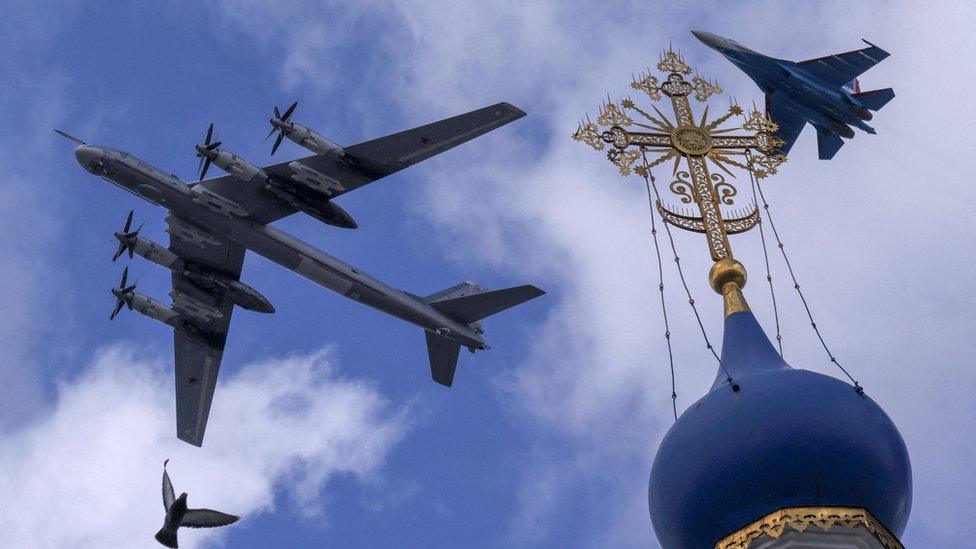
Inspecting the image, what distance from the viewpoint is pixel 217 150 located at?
4356cm

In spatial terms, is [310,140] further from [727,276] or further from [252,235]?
[727,276]

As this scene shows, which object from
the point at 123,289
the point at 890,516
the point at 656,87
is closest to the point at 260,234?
the point at 123,289

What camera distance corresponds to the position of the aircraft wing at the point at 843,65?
2014 inches

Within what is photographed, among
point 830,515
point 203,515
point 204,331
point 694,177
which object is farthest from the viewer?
point 204,331

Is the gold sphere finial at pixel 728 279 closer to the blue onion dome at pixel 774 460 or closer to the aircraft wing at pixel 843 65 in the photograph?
the blue onion dome at pixel 774 460

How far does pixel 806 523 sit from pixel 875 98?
85.4ft

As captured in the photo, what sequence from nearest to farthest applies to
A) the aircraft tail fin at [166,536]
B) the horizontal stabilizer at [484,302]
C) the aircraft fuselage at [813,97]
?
the aircraft tail fin at [166,536] < the horizontal stabilizer at [484,302] < the aircraft fuselage at [813,97]

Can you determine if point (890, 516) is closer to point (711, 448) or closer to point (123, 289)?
point (711, 448)

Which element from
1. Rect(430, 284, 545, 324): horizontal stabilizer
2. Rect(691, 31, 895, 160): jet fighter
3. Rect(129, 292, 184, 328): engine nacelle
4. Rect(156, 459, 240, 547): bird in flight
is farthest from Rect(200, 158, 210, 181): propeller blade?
Rect(691, 31, 895, 160): jet fighter

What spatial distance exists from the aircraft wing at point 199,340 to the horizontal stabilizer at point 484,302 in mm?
7042

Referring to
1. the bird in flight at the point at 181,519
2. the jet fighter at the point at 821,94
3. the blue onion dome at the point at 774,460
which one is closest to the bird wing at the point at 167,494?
the bird in flight at the point at 181,519

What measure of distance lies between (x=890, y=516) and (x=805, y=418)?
269 cm

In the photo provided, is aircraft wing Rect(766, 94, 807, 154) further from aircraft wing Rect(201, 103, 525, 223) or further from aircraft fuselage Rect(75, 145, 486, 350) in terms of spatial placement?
aircraft fuselage Rect(75, 145, 486, 350)

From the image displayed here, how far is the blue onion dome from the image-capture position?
1129 inches
